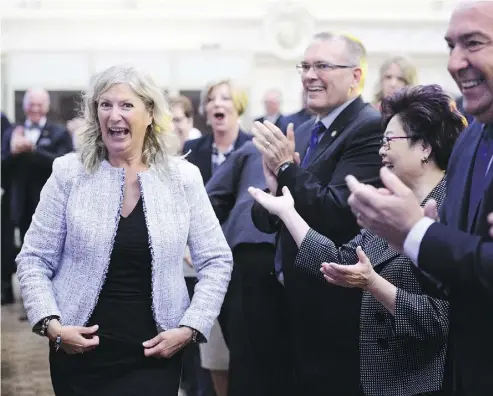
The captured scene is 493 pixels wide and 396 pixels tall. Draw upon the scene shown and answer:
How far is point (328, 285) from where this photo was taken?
136 inches

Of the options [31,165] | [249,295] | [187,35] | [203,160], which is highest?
[187,35]

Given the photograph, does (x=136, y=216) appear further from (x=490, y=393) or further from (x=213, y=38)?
(x=213, y=38)

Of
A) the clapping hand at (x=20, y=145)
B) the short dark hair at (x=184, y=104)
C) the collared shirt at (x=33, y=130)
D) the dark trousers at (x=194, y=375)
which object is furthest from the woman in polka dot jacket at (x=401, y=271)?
the collared shirt at (x=33, y=130)

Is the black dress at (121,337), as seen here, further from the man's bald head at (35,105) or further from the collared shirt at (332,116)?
the man's bald head at (35,105)

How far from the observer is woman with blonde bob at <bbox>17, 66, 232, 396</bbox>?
2.97m

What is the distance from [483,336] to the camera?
211 centimetres

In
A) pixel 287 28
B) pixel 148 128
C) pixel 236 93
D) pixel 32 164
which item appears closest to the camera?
pixel 148 128

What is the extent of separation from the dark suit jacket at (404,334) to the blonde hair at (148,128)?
813mm

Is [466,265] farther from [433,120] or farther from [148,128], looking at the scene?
[148,128]

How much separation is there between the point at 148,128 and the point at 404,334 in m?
1.15

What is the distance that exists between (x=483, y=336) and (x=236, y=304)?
231cm

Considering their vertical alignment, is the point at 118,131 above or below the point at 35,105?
above

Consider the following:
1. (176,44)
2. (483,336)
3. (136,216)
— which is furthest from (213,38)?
(483,336)

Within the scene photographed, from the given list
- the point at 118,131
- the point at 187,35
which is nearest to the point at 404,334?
the point at 118,131
